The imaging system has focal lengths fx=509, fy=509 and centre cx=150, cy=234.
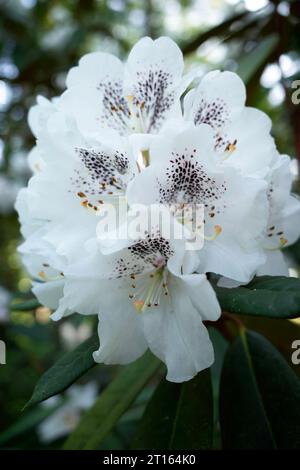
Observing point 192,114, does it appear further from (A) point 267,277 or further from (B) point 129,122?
(A) point 267,277

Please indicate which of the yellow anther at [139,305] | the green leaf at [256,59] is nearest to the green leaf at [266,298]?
the yellow anther at [139,305]

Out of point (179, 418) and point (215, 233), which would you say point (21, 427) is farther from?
point (215, 233)

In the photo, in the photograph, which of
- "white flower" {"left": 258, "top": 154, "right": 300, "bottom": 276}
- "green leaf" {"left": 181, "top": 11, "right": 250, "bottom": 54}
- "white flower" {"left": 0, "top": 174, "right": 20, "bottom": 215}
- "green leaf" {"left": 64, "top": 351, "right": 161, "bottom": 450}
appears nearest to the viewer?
"white flower" {"left": 258, "top": 154, "right": 300, "bottom": 276}

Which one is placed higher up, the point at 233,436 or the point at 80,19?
the point at 80,19

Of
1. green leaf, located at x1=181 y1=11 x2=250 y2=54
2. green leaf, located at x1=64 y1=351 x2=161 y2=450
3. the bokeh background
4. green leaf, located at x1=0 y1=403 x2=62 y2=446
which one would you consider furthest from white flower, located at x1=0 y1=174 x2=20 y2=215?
green leaf, located at x1=64 y1=351 x2=161 y2=450

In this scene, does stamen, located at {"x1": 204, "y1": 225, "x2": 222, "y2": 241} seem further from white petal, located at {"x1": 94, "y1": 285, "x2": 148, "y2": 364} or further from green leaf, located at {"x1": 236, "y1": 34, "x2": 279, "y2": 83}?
green leaf, located at {"x1": 236, "y1": 34, "x2": 279, "y2": 83}

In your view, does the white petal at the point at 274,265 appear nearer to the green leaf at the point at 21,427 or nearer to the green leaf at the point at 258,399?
the green leaf at the point at 258,399
